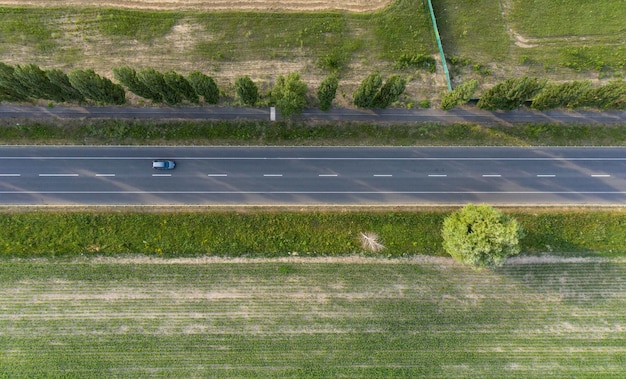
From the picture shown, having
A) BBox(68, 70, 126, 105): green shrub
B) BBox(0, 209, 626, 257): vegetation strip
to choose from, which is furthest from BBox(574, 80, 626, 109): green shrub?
BBox(68, 70, 126, 105): green shrub

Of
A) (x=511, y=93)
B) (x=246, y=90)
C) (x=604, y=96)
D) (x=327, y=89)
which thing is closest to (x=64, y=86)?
(x=246, y=90)

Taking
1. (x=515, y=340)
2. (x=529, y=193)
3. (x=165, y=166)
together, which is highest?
(x=165, y=166)

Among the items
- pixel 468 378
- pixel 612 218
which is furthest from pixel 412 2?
pixel 468 378

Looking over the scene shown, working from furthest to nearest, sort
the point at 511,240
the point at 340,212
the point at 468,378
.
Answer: the point at 340,212 < the point at 468,378 < the point at 511,240

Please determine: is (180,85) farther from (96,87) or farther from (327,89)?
(327,89)

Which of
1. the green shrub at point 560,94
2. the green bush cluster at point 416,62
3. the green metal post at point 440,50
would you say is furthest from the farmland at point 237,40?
the green shrub at point 560,94

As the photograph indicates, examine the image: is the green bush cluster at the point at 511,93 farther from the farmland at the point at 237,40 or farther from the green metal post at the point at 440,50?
the farmland at the point at 237,40

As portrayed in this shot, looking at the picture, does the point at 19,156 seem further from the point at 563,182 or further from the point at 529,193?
the point at 563,182
